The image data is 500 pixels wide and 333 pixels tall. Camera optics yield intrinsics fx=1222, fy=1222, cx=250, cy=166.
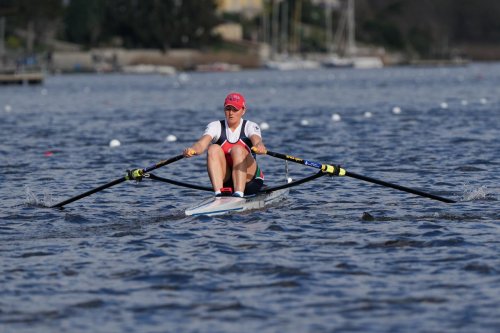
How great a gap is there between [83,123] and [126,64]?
115 m

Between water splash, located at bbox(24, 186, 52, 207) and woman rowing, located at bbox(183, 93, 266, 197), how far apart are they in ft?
10.5

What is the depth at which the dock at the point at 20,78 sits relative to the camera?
9044 cm

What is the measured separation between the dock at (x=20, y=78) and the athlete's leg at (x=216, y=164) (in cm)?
7385

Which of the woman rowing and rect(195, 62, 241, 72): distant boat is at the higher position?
the woman rowing

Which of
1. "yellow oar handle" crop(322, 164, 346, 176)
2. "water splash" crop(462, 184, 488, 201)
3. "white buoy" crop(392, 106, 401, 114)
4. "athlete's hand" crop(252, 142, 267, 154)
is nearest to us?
"athlete's hand" crop(252, 142, 267, 154)

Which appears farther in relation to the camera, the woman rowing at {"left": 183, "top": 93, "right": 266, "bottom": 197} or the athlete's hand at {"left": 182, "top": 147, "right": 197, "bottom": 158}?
the woman rowing at {"left": 183, "top": 93, "right": 266, "bottom": 197}

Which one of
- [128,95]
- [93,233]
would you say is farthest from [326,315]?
[128,95]

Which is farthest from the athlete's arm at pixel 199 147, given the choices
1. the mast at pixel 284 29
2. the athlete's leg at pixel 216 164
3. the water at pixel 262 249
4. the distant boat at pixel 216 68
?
the mast at pixel 284 29

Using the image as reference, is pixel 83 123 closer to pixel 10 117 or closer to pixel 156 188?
pixel 10 117

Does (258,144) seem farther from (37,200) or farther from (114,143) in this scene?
(114,143)

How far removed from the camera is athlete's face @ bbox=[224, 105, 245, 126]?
730 inches

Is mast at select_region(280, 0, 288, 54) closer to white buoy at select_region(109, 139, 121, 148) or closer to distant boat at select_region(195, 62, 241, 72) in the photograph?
distant boat at select_region(195, 62, 241, 72)

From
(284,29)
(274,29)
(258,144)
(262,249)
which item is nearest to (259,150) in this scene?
(258,144)

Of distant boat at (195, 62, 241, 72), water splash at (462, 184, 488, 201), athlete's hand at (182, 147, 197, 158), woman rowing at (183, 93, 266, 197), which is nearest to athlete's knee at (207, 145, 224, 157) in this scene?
woman rowing at (183, 93, 266, 197)
